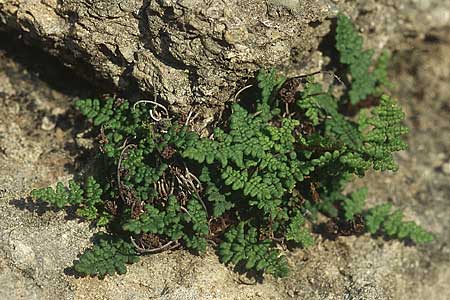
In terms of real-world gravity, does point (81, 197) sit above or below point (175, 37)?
below

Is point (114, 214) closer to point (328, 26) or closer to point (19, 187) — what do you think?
point (19, 187)

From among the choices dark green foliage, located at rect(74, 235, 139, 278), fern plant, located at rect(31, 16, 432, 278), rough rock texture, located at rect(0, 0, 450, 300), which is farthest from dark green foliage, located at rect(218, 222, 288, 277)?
dark green foliage, located at rect(74, 235, 139, 278)

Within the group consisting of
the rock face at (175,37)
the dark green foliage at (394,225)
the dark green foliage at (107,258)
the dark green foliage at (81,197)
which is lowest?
the dark green foliage at (107,258)

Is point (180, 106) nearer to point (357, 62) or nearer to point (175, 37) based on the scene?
point (175, 37)

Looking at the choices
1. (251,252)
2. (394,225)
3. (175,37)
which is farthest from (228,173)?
(394,225)

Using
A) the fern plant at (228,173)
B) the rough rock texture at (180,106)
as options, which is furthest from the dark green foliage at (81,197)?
the rough rock texture at (180,106)

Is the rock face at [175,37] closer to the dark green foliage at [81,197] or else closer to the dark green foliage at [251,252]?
the dark green foliage at [81,197]
